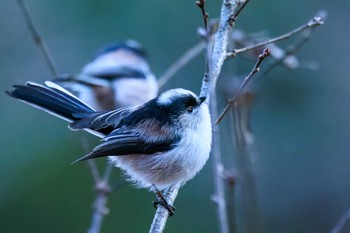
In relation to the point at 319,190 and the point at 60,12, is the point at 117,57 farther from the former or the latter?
Result: the point at 319,190

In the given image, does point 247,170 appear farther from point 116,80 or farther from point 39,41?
point 116,80

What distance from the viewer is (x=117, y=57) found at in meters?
4.87

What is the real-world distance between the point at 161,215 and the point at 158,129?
394mm

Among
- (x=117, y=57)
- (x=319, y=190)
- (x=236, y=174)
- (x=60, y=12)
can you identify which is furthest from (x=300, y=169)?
(x=236, y=174)

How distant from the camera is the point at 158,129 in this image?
268 cm

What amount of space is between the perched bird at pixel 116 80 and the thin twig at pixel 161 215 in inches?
64.2

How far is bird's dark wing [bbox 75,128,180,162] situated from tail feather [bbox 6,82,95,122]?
0.24m

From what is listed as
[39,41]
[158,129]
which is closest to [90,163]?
[158,129]

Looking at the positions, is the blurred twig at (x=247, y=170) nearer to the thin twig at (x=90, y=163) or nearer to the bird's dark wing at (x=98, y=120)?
the bird's dark wing at (x=98, y=120)

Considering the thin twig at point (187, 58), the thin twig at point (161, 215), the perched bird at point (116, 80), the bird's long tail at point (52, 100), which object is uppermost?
the perched bird at point (116, 80)

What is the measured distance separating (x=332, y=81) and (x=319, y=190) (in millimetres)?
1054

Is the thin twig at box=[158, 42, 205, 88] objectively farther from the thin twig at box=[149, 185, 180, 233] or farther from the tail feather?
the thin twig at box=[149, 185, 180, 233]

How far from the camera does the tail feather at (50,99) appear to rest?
107 inches

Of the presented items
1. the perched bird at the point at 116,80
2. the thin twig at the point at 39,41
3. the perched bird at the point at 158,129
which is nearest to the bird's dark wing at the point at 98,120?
the perched bird at the point at 158,129
